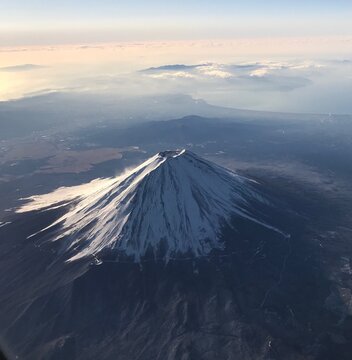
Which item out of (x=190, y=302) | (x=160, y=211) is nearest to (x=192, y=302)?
(x=190, y=302)

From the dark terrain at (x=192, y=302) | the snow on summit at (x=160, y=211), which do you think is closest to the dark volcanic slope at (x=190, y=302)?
the dark terrain at (x=192, y=302)

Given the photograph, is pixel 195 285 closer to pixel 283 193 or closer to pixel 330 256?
pixel 330 256

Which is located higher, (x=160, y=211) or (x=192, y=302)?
(x=160, y=211)

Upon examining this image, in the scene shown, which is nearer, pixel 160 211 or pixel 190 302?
pixel 190 302

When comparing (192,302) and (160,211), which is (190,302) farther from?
(160,211)

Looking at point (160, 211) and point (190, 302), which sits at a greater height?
point (160, 211)

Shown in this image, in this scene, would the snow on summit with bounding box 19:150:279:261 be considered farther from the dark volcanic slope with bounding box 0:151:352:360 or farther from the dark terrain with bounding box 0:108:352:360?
the dark terrain with bounding box 0:108:352:360

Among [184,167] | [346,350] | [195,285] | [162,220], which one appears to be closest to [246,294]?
[195,285]

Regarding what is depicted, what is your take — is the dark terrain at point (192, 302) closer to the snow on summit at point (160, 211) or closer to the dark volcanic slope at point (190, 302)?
the dark volcanic slope at point (190, 302)
